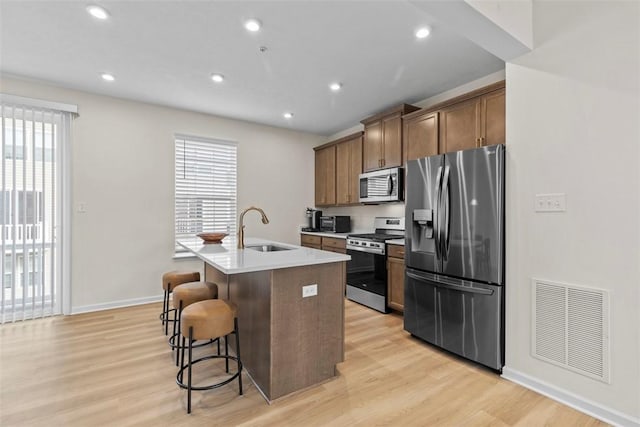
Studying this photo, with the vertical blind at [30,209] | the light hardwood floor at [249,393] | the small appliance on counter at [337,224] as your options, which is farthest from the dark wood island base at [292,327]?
the vertical blind at [30,209]

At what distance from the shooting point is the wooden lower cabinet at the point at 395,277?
3.38 m

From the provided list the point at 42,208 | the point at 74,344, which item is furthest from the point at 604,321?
the point at 42,208

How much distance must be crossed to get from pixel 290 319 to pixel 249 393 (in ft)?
1.92

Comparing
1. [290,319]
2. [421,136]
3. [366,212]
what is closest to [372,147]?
[421,136]

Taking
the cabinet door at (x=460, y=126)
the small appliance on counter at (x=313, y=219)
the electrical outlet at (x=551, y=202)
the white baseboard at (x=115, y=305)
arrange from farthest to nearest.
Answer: the small appliance on counter at (x=313, y=219)
the white baseboard at (x=115, y=305)
the cabinet door at (x=460, y=126)
the electrical outlet at (x=551, y=202)

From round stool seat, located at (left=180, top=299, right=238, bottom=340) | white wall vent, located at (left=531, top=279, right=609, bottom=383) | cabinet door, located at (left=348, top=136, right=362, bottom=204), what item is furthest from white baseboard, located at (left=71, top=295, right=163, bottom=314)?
white wall vent, located at (left=531, top=279, right=609, bottom=383)

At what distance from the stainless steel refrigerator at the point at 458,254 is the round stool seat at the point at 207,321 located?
5.74 feet

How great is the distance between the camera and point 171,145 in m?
4.17

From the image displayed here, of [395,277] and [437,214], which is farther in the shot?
[395,277]

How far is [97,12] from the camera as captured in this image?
7.03 ft

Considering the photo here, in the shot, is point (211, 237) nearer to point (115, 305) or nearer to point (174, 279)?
point (174, 279)

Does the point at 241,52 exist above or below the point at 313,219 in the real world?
above

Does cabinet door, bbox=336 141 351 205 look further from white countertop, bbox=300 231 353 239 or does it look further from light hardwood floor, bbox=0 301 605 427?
light hardwood floor, bbox=0 301 605 427

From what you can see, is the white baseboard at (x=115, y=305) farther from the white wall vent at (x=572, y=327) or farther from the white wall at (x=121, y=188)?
the white wall vent at (x=572, y=327)
